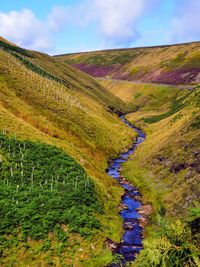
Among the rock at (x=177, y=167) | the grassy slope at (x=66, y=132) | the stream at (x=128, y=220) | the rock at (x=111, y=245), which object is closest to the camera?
the grassy slope at (x=66, y=132)

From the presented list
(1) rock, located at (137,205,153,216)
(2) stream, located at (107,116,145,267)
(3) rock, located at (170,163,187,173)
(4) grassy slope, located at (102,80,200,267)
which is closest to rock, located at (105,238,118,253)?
(2) stream, located at (107,116,145,267)

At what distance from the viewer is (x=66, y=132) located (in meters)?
69.6

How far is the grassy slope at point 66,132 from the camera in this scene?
32.8 m

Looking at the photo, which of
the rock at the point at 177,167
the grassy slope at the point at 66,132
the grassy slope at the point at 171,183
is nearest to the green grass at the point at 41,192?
the grassy slope at the point at 66,132

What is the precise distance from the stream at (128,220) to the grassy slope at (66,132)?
1215mm

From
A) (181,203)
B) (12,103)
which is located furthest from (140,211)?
(12,103)

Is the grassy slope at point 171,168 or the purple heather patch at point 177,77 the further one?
the purple heather patch at point 177,77

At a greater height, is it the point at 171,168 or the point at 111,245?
the point at 171,168

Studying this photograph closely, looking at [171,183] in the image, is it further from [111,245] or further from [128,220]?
[111,245]

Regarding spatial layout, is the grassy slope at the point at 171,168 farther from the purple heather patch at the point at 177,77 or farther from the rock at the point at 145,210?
the purple heather patch at the point at 177,77

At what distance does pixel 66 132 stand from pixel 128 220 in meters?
31.8

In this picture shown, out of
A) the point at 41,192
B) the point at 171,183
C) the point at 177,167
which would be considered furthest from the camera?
the point at 177,167

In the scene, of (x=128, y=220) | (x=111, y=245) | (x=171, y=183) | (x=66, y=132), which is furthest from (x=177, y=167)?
(x=66, y=132)

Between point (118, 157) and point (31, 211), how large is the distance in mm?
36648
